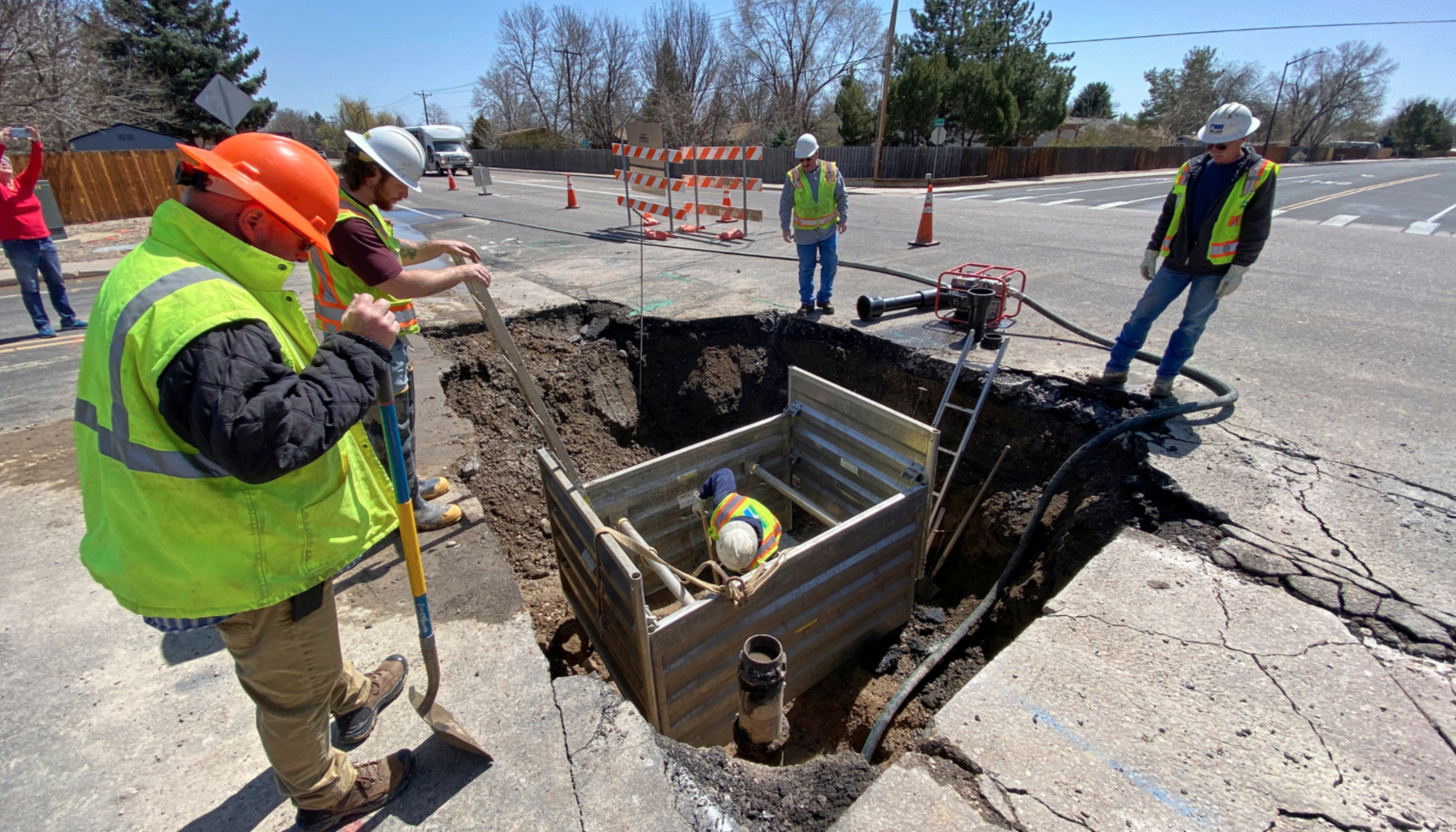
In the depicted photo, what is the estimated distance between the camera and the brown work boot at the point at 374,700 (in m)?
2.20

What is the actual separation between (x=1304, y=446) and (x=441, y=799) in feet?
15.6

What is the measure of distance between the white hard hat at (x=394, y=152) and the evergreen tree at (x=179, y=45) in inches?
1410

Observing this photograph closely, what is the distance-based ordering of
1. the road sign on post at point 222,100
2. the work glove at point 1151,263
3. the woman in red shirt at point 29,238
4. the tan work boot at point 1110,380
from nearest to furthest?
the work glove at point 1151,263 < the tan work boot at point 1110,380 < the woman in red shirt at point 29,238 < the road sign on post at point 222,100

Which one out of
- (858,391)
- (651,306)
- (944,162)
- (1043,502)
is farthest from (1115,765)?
(944,162)

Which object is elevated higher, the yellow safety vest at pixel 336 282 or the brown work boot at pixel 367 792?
the yellow safety vest at pixel 336 282

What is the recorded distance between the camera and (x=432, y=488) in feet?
12.3

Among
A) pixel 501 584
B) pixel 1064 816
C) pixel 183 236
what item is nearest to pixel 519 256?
pixel 501 584

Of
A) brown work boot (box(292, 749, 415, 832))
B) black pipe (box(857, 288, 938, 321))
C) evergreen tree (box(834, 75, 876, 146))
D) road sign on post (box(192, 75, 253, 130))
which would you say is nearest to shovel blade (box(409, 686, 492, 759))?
brown work boot (box(292, 749, 415, 832))

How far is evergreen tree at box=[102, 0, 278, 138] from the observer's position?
2942cm

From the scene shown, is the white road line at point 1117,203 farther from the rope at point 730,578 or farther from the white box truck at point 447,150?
the white box truck at point 447,150

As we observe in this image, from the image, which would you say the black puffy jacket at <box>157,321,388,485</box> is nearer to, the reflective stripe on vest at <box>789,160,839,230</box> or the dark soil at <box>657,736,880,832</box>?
the dark soil at <box>657,736,880,832</box>

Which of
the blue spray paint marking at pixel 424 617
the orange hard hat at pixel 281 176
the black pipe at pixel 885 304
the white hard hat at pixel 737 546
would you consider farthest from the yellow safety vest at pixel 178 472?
the black pipe at pixel 885 304

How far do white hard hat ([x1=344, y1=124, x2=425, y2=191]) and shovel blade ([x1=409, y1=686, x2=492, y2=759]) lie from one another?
219 cm

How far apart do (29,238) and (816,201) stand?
7.96 m
